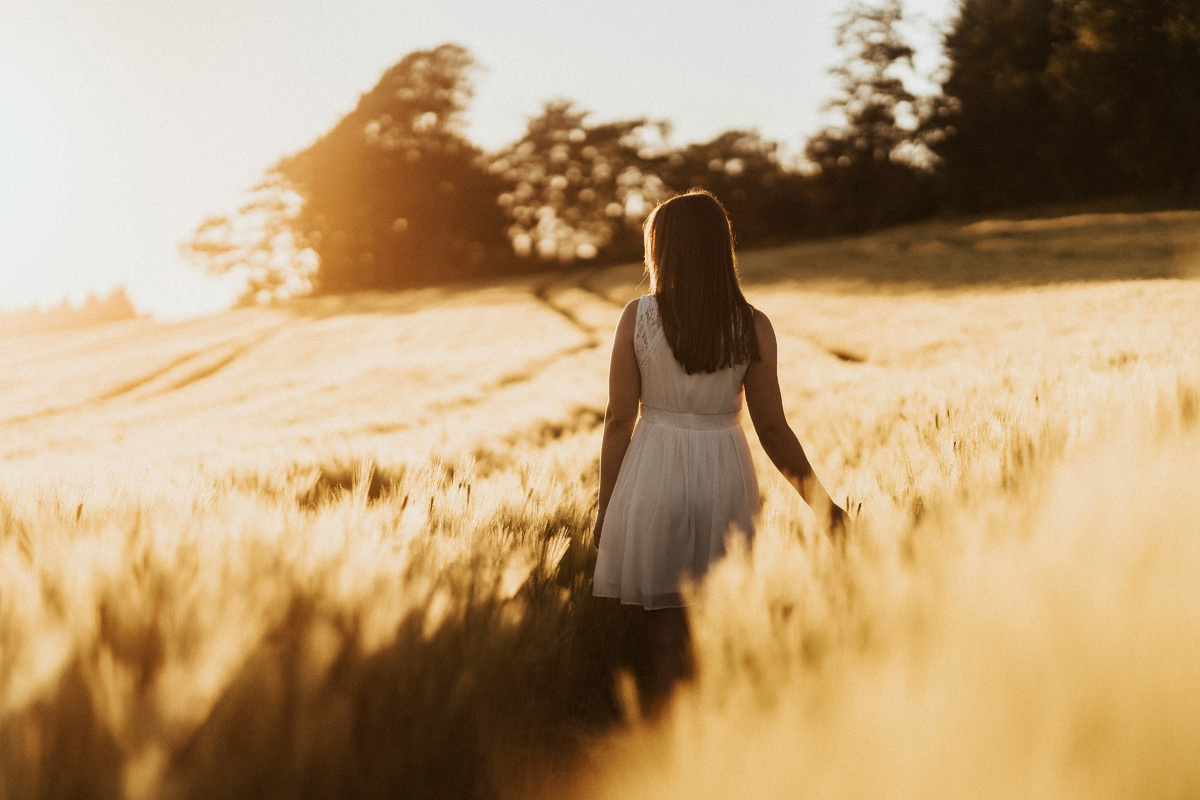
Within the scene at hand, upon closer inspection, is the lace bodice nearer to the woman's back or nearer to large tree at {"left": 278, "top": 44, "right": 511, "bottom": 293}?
the woman's back

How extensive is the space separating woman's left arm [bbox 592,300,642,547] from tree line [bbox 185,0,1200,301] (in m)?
45.0

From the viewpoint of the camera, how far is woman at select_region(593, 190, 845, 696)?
9.41ft

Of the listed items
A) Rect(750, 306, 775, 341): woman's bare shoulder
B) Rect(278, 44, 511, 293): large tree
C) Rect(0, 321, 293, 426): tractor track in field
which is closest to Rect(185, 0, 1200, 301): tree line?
Rect(278, 44, 511, 293): large tree

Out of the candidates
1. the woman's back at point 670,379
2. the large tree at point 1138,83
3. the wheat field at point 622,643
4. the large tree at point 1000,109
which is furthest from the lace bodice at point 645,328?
the large tree at point 1000,109

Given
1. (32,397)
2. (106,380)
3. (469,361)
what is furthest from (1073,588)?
(106,380)

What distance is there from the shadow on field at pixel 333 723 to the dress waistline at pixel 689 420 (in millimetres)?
1457

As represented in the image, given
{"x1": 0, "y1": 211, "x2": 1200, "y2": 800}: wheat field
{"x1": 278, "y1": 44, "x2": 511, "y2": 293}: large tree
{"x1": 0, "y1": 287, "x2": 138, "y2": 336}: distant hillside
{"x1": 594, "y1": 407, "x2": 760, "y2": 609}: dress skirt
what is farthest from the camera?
{"x1": 0, "y1": 287, "x2": 138, "y2": 336}: distant hillside

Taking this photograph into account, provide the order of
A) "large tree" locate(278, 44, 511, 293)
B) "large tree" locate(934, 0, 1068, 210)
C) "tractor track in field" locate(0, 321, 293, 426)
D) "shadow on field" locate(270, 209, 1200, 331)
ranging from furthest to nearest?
"large tree" locate(278, 44, 511, 293) → "large tree" locate(934, 0, 1068, 210) → "shadow on field" locate(270, 209, 1200, 331) → "tractor track in field" locate(0, 321, 293, 426)

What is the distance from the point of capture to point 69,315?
69.2 meters

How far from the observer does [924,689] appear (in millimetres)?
878

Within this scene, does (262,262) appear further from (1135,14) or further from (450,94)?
(1135,14)

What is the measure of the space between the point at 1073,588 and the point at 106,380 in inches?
1053

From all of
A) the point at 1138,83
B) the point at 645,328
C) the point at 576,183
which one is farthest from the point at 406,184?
the point at 645,328

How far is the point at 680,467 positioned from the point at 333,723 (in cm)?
203
